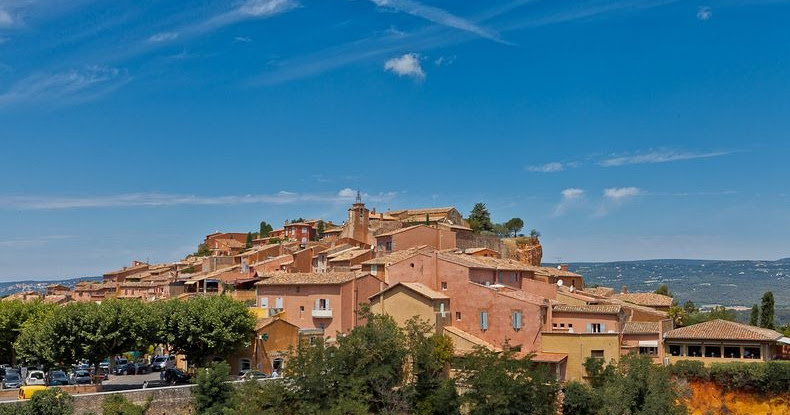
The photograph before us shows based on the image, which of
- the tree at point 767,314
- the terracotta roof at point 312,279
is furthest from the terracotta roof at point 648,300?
the terracotta roof at point 312,279

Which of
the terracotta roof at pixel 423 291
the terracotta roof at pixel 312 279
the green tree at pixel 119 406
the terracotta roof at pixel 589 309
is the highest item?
the terracotta roof at pixel 312 279

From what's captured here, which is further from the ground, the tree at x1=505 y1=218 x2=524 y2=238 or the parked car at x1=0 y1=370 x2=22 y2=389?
the tree at x1=505 y1=218 x2=524 y2=238

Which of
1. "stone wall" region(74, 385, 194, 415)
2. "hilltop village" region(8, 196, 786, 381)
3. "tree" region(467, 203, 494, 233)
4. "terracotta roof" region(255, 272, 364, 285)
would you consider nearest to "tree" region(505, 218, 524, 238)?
"tree" region(467, 203, 494, 233)

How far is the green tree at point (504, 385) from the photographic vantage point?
41.9 meters

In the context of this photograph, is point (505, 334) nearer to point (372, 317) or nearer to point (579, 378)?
point (579, 378)

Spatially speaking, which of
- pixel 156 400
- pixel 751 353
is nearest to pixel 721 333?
pixel 751 353

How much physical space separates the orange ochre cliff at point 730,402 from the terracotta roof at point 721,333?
3.19 metres

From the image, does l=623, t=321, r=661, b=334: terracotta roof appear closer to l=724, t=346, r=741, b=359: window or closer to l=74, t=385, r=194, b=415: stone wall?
l=724, t=346, r=741, b=359: window

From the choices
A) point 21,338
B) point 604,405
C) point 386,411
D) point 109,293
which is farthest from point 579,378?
point 109,293

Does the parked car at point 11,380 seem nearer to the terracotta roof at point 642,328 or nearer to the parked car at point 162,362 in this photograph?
the parked car at point 162,362

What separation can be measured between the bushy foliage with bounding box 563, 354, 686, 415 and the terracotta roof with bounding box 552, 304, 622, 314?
10.6 ft

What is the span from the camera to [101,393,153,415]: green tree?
3938 centimetres

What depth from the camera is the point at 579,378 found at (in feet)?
153

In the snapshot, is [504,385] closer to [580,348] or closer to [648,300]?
Answer: [580,348]
